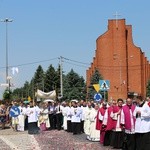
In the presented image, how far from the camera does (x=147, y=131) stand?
1530 cm

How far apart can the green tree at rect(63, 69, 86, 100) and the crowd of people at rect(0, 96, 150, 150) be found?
51103 millimetres

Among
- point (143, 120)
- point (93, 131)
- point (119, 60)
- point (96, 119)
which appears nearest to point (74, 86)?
point (119, 60)

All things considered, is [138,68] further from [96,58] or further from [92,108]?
[92,108]

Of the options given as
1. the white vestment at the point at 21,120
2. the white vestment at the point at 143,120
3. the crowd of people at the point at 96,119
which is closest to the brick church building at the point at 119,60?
the crowd of people at the point at 96,119

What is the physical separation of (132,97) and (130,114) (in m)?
0.60

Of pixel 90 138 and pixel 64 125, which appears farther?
pixel 64 125

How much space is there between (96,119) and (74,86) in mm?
67398

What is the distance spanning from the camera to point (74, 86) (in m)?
88.4

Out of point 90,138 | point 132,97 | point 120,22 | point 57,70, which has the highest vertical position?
point 120,22

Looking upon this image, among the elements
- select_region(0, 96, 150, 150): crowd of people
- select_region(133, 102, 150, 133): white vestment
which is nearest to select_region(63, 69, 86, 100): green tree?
select_region(0, 96, 150, 150): crowd of people

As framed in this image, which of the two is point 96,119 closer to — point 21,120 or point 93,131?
point 93,131

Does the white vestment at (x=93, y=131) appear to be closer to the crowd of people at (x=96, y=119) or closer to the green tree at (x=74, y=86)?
the crowd of people at (x=96, y=119)

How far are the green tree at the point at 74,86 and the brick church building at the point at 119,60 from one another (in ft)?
60.2

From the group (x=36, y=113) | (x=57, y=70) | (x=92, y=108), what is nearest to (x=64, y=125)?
(x=36, y=113)
